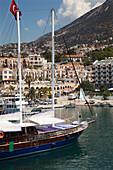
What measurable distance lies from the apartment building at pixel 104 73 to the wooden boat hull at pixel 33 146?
109 metres

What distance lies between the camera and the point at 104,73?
143m

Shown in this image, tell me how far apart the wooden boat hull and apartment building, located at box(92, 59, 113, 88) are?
10861 cm

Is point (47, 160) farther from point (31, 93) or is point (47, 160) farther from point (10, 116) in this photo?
point (31, 93)

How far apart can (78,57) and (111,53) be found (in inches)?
978

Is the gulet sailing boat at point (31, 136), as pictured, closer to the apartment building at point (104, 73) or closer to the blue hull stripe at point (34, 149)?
the blue hull stripe at point (34, 149)

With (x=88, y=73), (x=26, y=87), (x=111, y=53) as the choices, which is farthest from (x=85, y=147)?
(x=111, y=53)

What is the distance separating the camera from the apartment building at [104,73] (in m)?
140

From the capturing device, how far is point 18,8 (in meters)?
34.2

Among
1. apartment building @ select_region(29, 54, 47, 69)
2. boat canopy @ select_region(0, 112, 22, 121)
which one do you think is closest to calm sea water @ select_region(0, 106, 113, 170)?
boat canopy @ select_region(0, 112, 22, 121)

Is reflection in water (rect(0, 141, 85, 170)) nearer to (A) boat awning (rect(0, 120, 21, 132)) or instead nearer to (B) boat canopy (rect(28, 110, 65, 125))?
(A) boat awning (rect(0, 120, 21, 132))

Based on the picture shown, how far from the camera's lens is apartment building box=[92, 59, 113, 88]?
14025cm

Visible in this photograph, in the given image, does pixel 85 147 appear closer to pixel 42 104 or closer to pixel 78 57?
pixel 42 104

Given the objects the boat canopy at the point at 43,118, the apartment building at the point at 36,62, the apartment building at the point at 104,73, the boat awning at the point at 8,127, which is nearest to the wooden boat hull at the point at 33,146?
the boat awning at the point at 8,127

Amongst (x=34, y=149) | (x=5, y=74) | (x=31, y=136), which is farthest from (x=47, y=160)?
(x=5, y=74)
